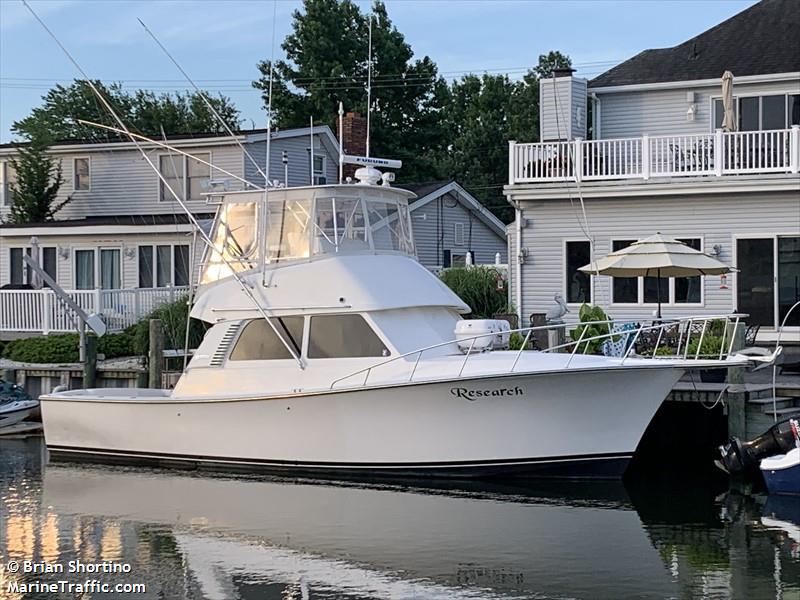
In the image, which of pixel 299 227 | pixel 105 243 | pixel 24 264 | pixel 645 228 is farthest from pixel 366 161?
pixel 24 264

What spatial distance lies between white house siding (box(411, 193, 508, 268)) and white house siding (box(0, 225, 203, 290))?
Answer: 23.2ft

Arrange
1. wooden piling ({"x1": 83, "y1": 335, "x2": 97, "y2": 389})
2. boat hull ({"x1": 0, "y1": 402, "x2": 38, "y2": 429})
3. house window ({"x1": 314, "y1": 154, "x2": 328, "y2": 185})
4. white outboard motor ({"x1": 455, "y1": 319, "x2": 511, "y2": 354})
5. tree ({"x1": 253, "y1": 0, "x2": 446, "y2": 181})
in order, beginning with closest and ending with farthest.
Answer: white outboard motor ({"x1": 455, "y1": 319, "x2": 511, "y2": 354})
boat hull ({"x1": 0, "y1": 402, "x2": 38, "y2": 429})
wooden piling ({"x1": 83, "y1": 335, "x2": 97, "y2": 389})
house window ({"x1": 314, "y1": 154, "x2": 328, "y2": 185})
tree ({"x1": 253, "y1": 0, "x2": 446, "y2": 181})

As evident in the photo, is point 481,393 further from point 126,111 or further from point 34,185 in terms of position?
point 126,111

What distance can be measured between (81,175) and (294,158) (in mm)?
6160

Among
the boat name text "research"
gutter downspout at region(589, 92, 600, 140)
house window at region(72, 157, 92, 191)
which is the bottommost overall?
the boat name text "research"

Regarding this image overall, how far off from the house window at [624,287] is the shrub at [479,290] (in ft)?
9.27

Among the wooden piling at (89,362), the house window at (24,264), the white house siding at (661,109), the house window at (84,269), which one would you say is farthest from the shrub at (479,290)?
the house window at (24,264)

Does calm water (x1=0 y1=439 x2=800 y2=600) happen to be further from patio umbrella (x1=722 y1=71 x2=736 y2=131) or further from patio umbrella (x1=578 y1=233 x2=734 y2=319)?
patio umbrella (x1=722 y1=71 x2=736 y2=131)

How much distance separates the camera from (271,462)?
17.6m

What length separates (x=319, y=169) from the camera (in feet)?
118

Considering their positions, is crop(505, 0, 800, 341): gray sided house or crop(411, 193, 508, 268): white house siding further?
crop(411, 193, 508, 268): white house siding

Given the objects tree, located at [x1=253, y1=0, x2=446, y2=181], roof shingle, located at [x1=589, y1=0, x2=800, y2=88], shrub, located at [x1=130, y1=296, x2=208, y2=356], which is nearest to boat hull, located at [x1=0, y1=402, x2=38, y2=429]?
shrub, located at [x1=130, y1=296, x2=208, y2=356]

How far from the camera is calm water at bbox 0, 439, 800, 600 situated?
1238cm

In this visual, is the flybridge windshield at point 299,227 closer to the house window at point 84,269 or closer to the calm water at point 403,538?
the calm water at point 403,538
